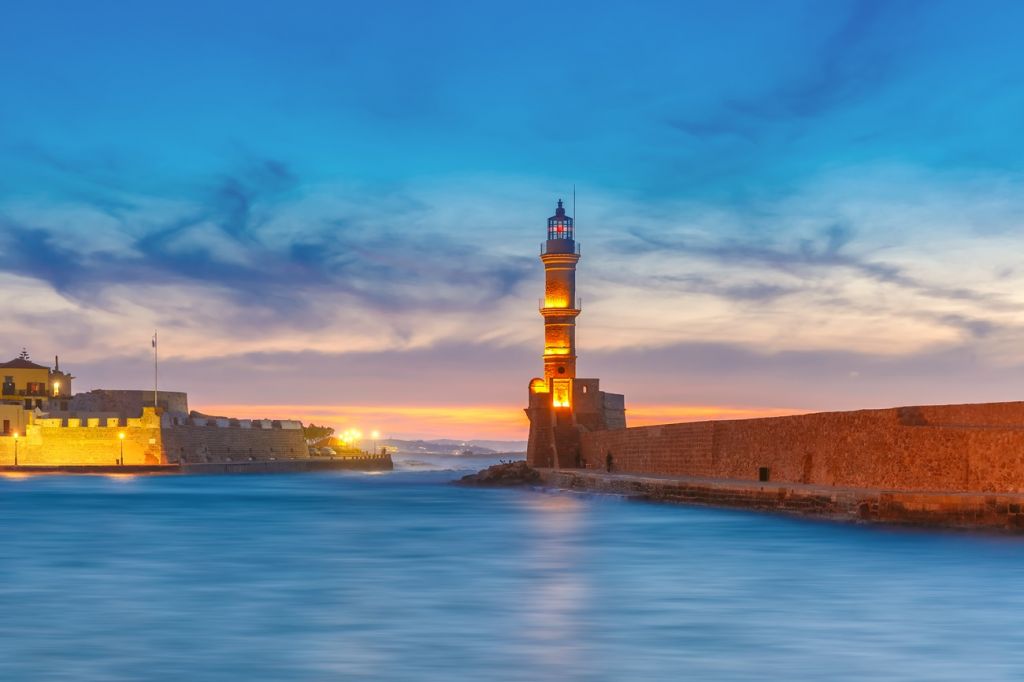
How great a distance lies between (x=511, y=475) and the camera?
3891 cm

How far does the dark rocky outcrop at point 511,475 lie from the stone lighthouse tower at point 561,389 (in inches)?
16.6

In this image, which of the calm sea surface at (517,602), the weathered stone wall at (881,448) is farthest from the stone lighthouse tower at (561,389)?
the calm sea surface at (517,602)

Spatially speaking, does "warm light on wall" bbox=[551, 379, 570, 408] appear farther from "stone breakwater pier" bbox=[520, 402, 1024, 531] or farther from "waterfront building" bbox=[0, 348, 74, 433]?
"waterfront building" bbox=[0, 348, 74, 433]

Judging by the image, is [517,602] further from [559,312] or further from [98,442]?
[98,442]

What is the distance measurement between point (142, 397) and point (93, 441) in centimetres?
1096

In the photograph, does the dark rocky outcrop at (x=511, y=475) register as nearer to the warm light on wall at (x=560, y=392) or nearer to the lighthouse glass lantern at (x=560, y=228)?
the warm light on wall at (x=560, y=392)

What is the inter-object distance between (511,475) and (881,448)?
21248mm

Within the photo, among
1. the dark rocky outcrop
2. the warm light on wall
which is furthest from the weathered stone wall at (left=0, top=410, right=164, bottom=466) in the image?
the warm light on wall

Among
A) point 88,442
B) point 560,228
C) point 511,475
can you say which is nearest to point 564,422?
point 511,475

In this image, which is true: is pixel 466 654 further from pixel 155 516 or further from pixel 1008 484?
pixel 155 516

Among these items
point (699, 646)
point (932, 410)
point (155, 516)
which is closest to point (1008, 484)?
point (932, 410)

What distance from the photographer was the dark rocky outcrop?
37.6 metres

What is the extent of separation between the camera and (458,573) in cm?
1418

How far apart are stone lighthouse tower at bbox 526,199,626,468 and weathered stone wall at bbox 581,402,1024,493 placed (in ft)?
35.0
